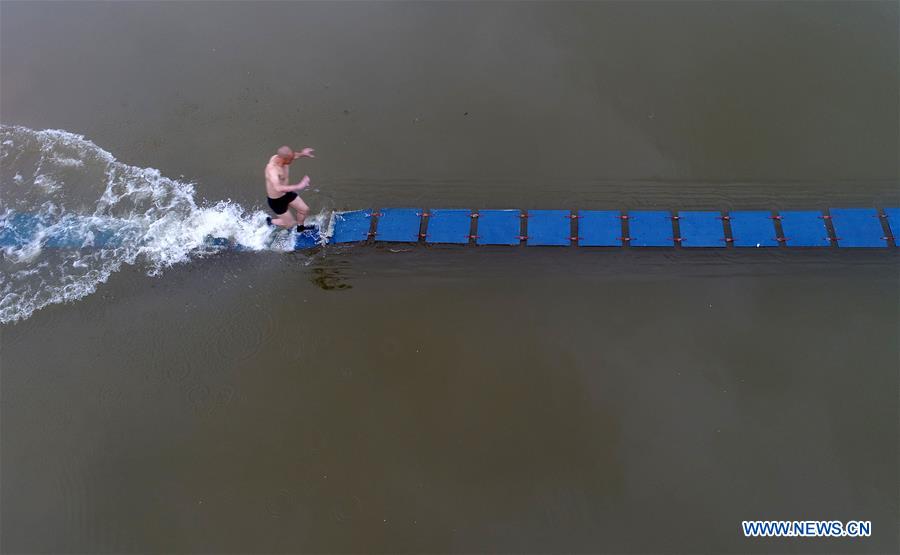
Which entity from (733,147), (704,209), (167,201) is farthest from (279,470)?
(733,147)

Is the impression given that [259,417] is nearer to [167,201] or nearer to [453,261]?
[453,261]

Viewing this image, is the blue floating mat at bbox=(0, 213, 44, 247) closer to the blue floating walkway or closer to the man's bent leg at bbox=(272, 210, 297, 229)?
the blue floating walkway

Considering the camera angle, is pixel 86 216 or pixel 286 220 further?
pixel 86 216

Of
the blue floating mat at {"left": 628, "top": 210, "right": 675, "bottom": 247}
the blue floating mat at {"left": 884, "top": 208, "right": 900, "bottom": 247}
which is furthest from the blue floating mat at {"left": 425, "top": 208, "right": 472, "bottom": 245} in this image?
the blue floating mat at {"left": 884, "top": 208, "right": 900, "bottom": 247}

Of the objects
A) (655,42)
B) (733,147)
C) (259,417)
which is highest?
(655,42)

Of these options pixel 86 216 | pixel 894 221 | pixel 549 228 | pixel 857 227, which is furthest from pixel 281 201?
pixel 894 221

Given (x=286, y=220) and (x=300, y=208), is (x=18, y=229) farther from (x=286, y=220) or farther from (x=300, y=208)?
(x=300, y=208)
